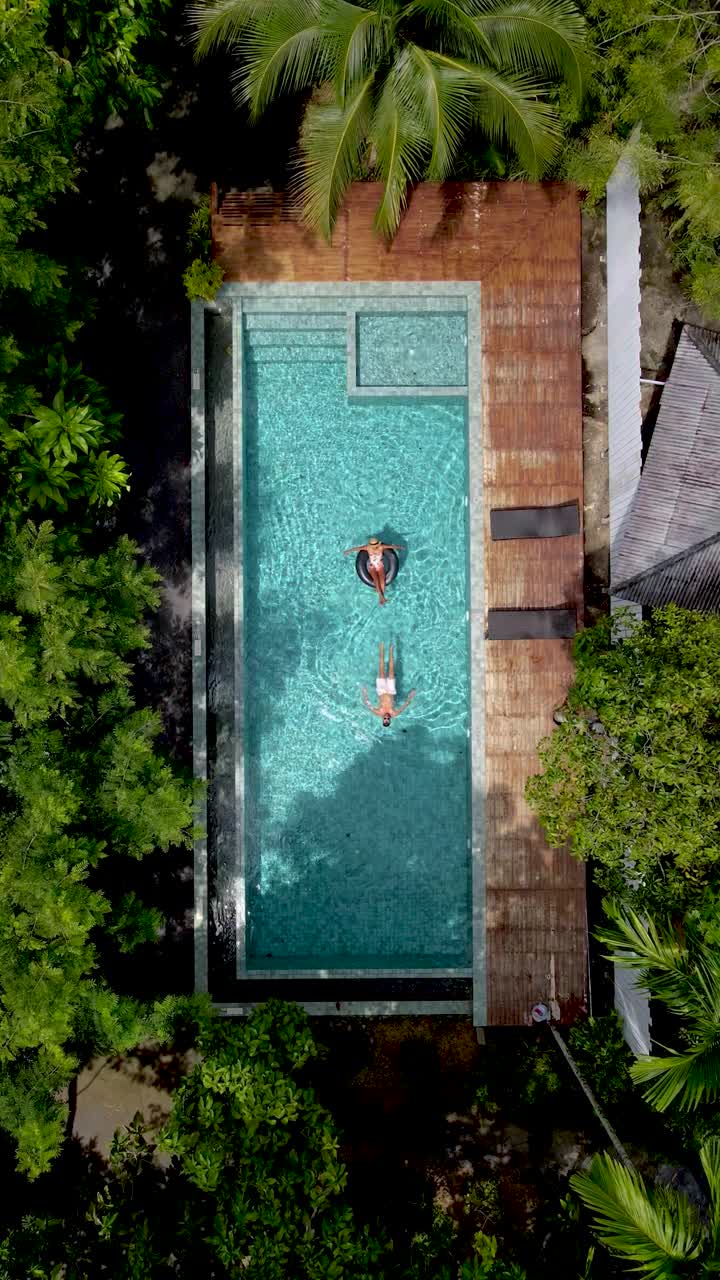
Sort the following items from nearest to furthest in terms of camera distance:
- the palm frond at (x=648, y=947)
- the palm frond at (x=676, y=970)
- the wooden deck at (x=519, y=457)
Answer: the palm frond at (x=676, y=970), the palm frond at (x=648, y=947), the wooden deck at (x=519, y=457)

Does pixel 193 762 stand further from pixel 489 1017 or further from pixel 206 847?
pixel 489 1017

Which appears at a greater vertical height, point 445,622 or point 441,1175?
point 445,622

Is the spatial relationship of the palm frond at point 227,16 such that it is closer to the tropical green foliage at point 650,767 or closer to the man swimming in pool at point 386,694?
the man swimming in pool at point 386,694

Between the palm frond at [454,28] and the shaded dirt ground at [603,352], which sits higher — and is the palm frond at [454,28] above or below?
above

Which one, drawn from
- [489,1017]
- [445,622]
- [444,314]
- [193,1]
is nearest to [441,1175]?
[489,1017]

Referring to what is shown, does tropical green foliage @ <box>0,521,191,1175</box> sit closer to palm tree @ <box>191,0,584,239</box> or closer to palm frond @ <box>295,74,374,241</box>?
palm frond @ <box>295,74,374,241</box>

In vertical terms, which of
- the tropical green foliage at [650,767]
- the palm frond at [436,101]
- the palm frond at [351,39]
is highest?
the palm frond at [351,39]

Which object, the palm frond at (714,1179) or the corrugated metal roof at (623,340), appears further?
the corrugated metal roof at (623,340)

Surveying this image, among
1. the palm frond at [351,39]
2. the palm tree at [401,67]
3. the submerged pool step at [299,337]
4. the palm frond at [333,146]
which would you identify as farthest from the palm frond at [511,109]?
the submerged pool step at [299,337]
